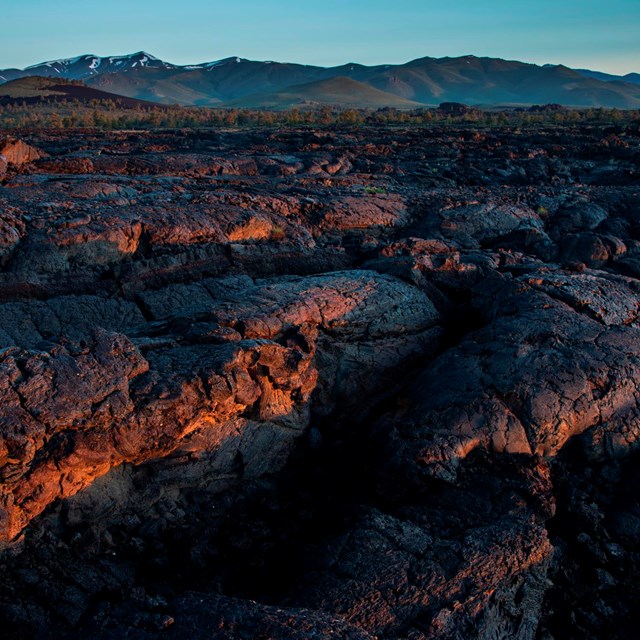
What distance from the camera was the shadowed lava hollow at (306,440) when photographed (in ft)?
14.0

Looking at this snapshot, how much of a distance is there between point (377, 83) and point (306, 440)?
151 metres

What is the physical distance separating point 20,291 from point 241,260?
2728 mm

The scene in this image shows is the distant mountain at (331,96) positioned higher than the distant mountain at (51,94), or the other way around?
the distant mountain at (331,96)

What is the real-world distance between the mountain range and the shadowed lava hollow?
11183 cm

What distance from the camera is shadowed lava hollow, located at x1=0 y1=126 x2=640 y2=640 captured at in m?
4.28

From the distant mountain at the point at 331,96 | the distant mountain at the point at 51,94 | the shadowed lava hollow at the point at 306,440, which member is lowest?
the shadowed lava hollow at the point at 306,440

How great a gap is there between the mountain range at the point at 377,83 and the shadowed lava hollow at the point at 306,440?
111826 millimetres

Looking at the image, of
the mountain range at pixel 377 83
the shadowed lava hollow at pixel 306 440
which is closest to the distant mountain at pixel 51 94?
the mountain range at pixel 377 83

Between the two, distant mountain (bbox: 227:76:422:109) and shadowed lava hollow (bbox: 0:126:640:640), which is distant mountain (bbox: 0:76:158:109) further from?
shadowed lava hollow (bbox: 0:126:640:640)

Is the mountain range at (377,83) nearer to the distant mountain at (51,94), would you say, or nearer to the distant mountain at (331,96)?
the distant mountain at (331,96)

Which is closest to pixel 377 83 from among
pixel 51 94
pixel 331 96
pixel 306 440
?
pixel 331 96

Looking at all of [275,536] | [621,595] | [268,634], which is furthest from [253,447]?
[621,595]

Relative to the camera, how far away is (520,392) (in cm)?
574

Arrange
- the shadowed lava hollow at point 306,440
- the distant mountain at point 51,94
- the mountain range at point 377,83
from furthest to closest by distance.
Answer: the mountain range at point 377,83, the distant mountain at point 51,94, the shadowed lava hollow at point 306,440
